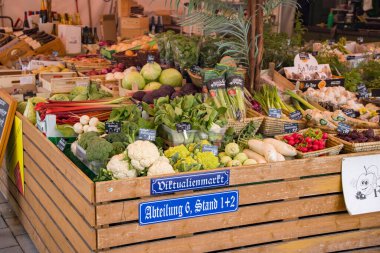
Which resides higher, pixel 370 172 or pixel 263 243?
pixel 370 172

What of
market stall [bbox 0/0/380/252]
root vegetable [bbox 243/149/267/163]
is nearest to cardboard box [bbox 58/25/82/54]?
market stall [bbox 0/0/380/252]

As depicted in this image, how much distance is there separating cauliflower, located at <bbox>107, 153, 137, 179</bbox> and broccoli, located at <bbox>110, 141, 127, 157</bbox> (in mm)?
226

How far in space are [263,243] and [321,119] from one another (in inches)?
42.3

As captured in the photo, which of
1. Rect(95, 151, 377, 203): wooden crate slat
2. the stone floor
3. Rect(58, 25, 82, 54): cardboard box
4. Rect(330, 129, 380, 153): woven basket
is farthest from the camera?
Rect(58, 25, 82, 54): cardboard box

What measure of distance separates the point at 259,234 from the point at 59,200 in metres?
1.28

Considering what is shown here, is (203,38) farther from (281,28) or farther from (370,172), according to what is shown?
(281,28)

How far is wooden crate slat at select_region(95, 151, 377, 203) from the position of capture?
289 centimetres

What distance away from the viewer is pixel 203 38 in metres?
5.02

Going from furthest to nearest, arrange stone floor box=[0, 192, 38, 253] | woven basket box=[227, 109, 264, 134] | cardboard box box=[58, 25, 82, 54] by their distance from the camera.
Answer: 1. cardboard box box=[58, 25, 82, 54]
2. stone floor box=[0, 192, 38, 253]
3. woven basket box=[227, 109, 264, 134]

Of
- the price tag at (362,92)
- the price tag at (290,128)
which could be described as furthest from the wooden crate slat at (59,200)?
the price tag at (362,92)

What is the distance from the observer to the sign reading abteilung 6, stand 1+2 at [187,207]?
118 inches

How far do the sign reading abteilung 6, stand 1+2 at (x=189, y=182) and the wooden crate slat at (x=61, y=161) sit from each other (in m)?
0.35

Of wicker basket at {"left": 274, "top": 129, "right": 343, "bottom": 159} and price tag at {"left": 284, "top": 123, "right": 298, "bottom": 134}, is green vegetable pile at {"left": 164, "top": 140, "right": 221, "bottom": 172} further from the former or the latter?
price tag at {"left": 284, "top": 123, "right": 298, "bottom": 134}

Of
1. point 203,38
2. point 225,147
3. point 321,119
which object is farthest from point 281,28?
point 225,147
